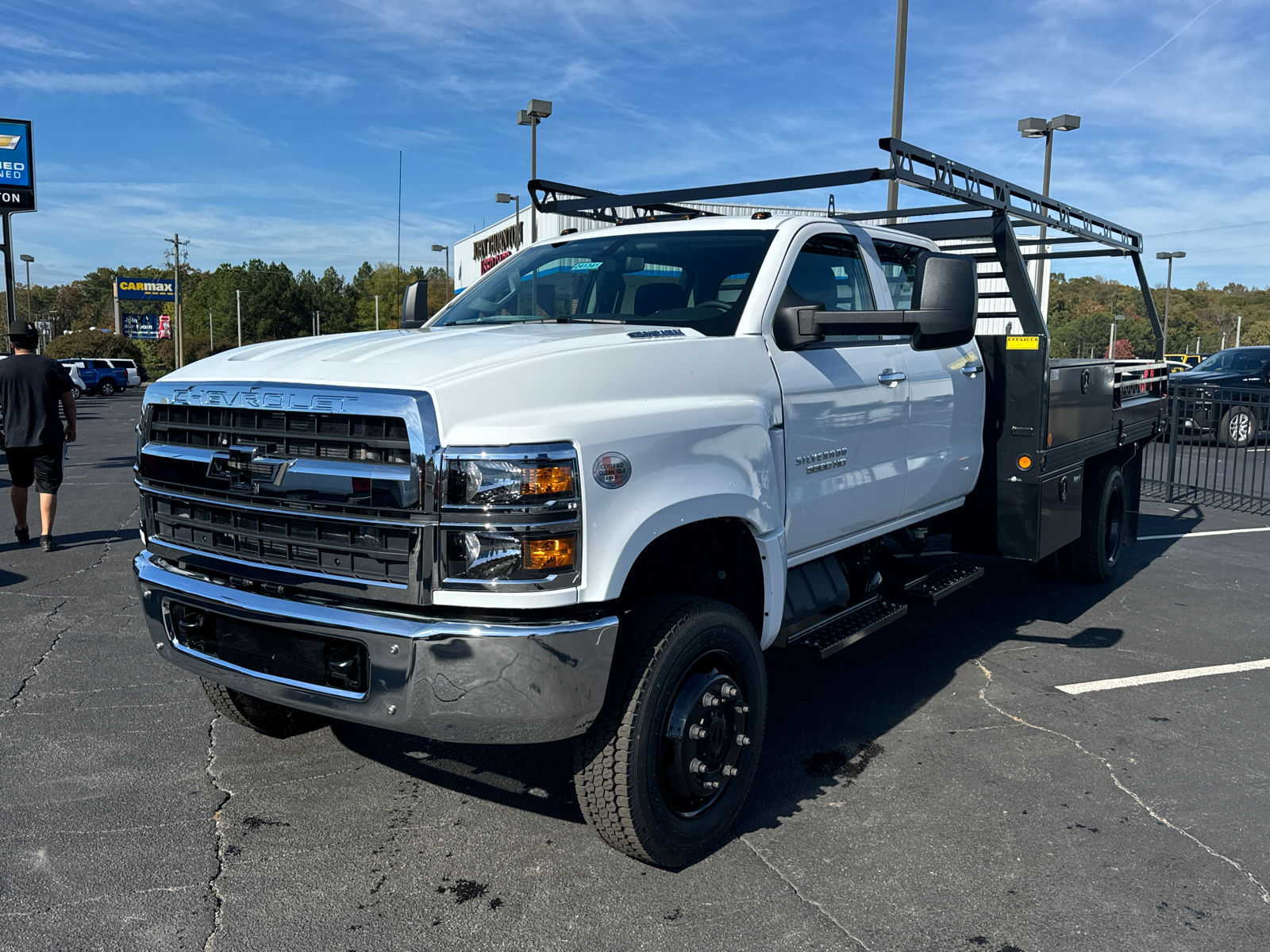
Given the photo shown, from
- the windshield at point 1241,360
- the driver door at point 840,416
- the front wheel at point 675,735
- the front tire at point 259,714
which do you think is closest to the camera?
the front wheel at point 675,735

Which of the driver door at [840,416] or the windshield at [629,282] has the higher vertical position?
the windshield at [629,282]

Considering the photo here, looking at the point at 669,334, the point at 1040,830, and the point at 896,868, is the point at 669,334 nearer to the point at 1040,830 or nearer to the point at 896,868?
the point at 896,868

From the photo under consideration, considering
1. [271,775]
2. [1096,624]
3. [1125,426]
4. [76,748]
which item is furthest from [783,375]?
[1125,426]

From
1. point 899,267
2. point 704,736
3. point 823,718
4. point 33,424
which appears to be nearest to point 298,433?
point 704,736

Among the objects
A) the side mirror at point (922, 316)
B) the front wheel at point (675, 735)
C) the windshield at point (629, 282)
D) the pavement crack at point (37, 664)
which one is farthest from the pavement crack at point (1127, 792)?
the pavement crack at point (37, 664)

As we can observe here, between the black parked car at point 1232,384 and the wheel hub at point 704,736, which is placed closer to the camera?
the wheel hub at point 704,736

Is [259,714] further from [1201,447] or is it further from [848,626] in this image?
[1201,447]

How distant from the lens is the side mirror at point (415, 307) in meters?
4.96

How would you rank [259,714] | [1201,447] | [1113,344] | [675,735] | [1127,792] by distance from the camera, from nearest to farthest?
1. [675,735]
2. [1127,792]
3. [259,714]
4. [1201,447]
5. [1113,344]

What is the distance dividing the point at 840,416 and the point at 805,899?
1.80 meters

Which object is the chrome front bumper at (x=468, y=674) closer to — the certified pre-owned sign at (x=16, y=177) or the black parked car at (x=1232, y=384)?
the black parked car at (x=1232, y=384)

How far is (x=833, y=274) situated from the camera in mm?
4297

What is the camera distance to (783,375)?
365 cm

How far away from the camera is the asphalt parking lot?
2.87 m
